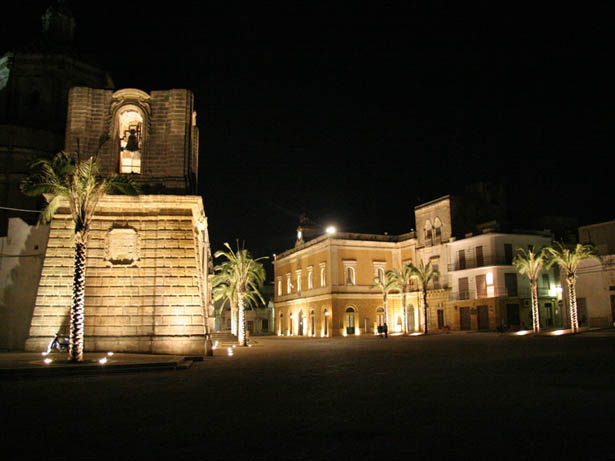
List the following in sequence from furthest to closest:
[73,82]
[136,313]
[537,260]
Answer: [537,260]
[73,82]
[136,313]

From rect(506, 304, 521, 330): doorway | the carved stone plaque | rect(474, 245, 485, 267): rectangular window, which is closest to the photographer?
the carved stone plaque

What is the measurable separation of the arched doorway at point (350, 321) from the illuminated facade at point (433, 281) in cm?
9

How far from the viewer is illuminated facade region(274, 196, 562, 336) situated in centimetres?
4203

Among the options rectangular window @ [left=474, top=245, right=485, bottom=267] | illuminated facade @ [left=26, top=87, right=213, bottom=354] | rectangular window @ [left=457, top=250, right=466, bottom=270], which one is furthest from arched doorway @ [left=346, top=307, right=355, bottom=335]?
illuminated facade @ [left=26, top=87, right=213, bottom=354]

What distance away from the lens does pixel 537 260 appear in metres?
35.2

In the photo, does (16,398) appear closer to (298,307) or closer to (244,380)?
(244,380)

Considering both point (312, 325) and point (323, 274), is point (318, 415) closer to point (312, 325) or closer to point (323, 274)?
point (323, 274)

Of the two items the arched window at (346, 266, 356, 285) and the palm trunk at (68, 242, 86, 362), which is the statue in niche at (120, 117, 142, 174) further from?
the arched window at (346, 266, 356, 285)

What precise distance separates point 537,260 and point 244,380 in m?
29.0

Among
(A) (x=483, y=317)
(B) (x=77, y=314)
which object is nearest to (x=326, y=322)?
(A) (x=483, y=317)

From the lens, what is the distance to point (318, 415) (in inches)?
289

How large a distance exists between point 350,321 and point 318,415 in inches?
1623

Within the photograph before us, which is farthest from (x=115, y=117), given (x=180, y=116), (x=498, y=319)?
(x=498, y=319)

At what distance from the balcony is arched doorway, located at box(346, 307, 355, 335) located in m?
9.77
